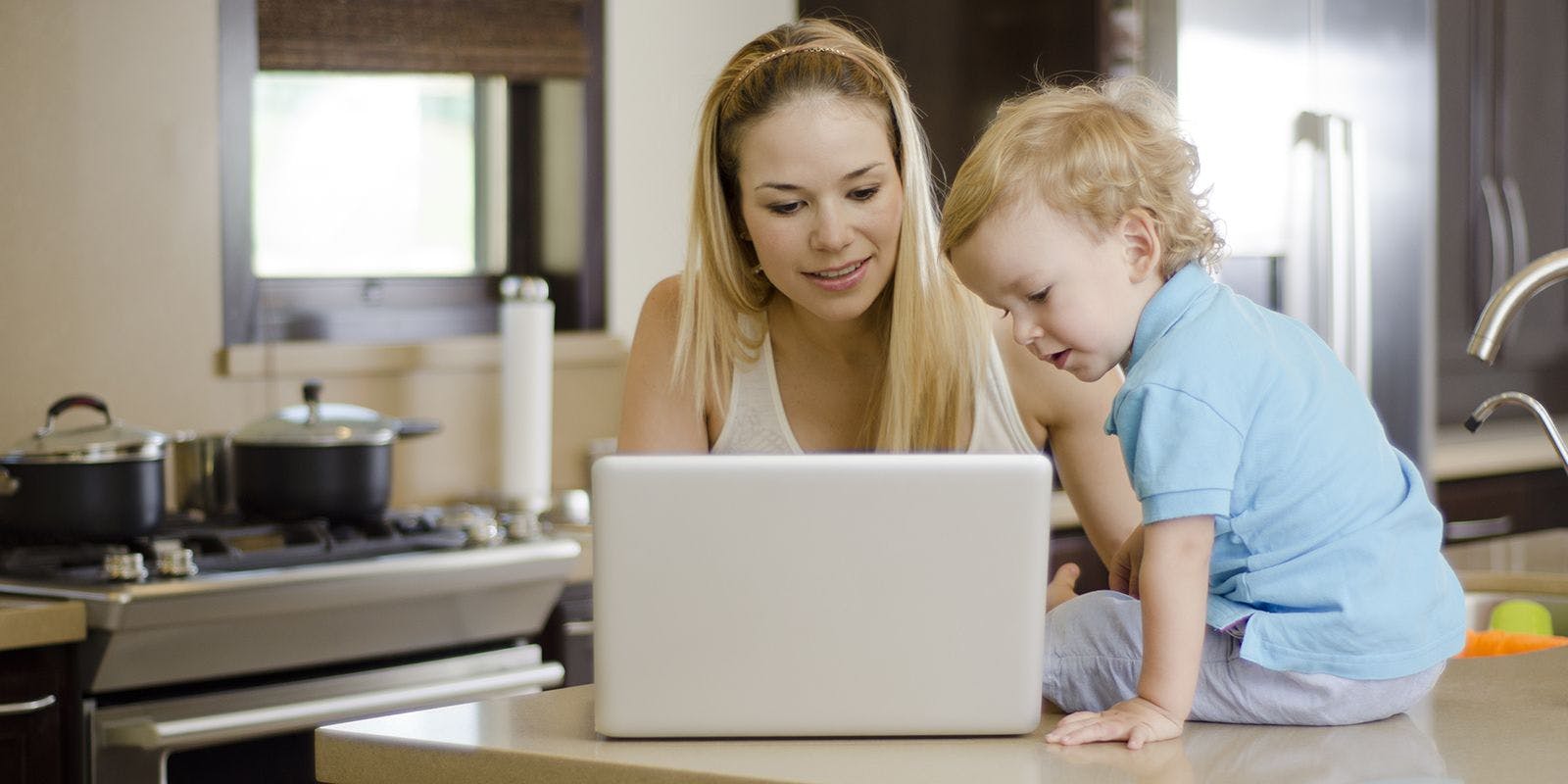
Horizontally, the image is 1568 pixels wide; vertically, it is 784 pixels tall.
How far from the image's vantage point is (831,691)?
1.08 metres

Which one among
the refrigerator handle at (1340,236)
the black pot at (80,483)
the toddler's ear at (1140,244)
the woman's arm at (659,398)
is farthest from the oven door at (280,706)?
the refrigerator handle at (1340,236)

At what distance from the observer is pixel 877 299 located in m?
1.76

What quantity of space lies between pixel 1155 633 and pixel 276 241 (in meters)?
2.20

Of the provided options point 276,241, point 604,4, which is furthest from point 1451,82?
point 276,241

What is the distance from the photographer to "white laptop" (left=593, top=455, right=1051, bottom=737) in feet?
3.46

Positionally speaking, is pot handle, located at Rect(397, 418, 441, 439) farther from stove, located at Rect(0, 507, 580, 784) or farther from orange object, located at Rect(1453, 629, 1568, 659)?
orange object, located at Rect(1453, 629, 1568, 659)

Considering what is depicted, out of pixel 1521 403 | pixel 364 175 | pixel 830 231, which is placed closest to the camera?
pixel 1521 403

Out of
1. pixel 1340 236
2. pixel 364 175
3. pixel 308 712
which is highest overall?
pixel 364 175

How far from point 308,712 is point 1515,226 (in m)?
2.87

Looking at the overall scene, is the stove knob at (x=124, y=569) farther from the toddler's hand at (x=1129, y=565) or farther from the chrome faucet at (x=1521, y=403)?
the chrome faucet at (x=1521, y=403)

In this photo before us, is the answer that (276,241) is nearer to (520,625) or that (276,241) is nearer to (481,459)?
(481,459)

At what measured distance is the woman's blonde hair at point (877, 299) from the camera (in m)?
1.65

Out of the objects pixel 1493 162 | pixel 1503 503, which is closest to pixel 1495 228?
pixel 1493 162

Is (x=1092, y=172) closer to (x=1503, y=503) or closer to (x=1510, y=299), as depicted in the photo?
(x=1510, y=299)
